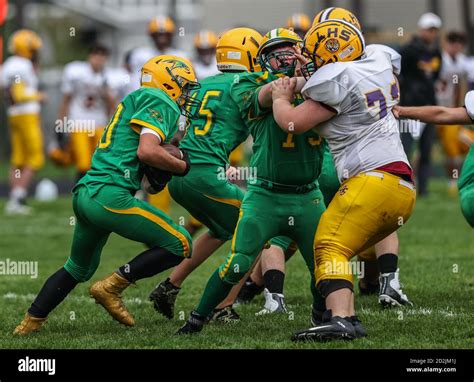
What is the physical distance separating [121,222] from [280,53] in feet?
4.06

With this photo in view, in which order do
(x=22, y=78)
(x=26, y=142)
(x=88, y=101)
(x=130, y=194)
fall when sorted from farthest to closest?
(x=26, y=142) → (x=22, y=78) → (x=88, y=101) → (x=130, y=194)

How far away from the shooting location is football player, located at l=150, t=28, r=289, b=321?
20.2 feet

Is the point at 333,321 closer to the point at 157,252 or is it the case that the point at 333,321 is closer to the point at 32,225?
the point at 157,252

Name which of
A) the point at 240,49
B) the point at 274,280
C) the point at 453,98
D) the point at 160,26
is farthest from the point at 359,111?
the point at 453,98

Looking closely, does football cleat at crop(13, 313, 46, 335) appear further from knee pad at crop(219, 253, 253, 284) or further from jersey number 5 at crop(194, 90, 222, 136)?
jersey number 5 at crop(194, 90, 222, 136)

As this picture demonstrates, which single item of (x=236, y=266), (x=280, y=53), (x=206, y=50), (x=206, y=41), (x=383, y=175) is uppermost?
(x=206, y=41)

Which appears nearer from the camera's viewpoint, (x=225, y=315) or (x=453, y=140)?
(x=225, y=315)

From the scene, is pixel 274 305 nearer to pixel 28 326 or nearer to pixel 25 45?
pixel 28 326

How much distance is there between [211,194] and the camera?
6.14m

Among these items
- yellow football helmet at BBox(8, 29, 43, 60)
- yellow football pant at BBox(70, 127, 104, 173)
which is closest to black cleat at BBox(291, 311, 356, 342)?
yellow football pant at BBox(70, 127, 104, 173)

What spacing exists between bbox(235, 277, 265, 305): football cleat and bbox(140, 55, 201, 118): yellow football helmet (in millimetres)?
1582

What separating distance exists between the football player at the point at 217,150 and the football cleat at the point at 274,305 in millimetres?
267

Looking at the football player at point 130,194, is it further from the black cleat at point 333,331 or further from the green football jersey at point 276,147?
the black cleat at point 333,331
